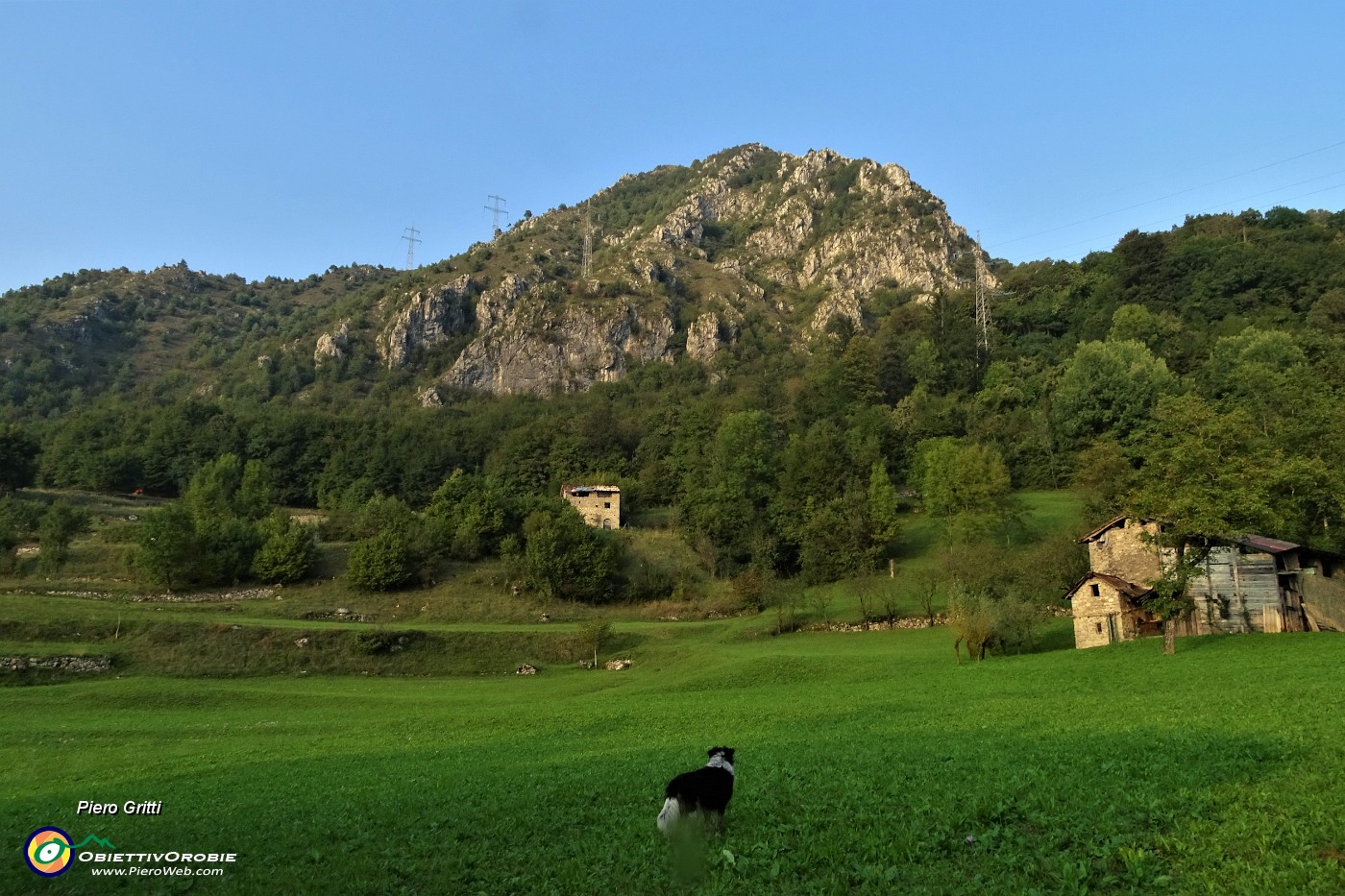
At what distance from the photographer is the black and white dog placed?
30.8 feet

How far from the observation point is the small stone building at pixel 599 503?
Result: 318 ft

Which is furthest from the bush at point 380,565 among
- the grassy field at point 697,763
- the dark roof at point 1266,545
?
the dark roof at point 1266,545

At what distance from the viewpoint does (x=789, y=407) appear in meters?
115

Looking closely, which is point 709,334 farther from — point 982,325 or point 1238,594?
point 1238,594

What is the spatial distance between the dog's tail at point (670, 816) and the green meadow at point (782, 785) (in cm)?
29

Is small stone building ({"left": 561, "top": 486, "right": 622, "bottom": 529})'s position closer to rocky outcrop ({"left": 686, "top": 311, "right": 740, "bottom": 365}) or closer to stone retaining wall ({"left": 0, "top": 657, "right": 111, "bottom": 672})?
stone retaining wall ({"left": 0, "top": 657, "right": 111, "bottom": 672})

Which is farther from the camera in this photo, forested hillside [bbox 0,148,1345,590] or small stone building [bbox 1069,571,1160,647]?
forested hillside [bbox 0,148,1345,590]

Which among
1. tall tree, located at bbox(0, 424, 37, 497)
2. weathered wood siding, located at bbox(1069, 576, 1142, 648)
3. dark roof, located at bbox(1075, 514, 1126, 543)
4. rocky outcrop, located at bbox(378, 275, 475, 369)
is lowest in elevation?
weathered wood siding, located at bbox(1069, 576, 1142, 648)

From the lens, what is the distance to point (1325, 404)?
54.5 metres

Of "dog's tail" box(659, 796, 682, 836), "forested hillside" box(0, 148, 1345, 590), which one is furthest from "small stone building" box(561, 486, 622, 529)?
"dog's tail" box(659, 796, 682, 836)

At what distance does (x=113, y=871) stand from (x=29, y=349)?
226 metres

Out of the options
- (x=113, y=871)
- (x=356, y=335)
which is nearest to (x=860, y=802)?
(x=113, y=871)

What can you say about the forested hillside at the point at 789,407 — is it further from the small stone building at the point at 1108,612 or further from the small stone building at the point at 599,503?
the small stone building at the point at 1108,612

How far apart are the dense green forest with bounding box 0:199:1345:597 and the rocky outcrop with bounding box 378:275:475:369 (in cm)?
2525
